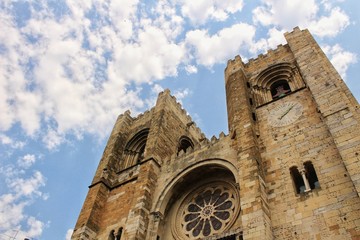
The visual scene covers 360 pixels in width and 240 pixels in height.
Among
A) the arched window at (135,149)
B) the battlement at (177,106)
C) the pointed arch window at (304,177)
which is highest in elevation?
the battlement at (177,106)

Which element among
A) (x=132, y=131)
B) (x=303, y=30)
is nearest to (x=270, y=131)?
(x=303, y=30)

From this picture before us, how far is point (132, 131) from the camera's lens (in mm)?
18859

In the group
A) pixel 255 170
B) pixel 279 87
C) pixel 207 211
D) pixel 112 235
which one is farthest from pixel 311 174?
pixel 112 235

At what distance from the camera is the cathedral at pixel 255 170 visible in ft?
27.9

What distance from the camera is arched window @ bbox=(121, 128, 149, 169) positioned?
17.2 meters

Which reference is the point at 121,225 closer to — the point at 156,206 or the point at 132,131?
the point at 156,206

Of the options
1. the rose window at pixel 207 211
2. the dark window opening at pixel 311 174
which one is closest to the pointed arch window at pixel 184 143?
→ the rose window at pixel 207 211

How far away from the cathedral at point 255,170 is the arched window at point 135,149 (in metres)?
0.08

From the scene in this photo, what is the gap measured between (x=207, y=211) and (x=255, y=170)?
274 centimetres

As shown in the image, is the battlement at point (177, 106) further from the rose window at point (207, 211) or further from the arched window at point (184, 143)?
the rose window at point (207, 211)

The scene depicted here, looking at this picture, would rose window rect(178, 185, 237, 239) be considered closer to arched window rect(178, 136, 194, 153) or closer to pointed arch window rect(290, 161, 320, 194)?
pointed arch window rect(290, 161, 320, 194)

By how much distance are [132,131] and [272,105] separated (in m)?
8.59

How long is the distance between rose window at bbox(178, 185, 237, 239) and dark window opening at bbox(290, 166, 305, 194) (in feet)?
7.37

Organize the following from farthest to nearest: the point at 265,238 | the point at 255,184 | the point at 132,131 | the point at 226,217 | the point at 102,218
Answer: the point at 132,131 → the point at 102,218 → the point at 226,217 → the point at 255,184 → the point at 265,238
